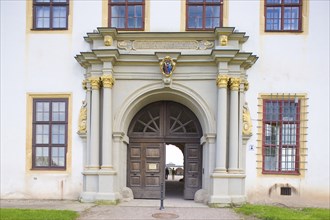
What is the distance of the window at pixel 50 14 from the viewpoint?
13109 mm

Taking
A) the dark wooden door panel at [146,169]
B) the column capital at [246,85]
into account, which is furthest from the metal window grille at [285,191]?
the dark wooden door panel at [146,169]

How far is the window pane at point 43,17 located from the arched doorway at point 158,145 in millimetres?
4176

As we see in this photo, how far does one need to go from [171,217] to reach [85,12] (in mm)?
6964

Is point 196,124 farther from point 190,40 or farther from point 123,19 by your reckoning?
point 123,19

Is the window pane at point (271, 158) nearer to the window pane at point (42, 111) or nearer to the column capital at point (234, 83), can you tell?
the column capital at point (234, 83)

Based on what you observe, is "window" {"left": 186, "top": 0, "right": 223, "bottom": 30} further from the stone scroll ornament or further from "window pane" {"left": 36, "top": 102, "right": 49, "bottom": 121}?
"window pane" {"left": 36, "top": 102, "right": 49, "bottom": 121}

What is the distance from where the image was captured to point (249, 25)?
1269 cm

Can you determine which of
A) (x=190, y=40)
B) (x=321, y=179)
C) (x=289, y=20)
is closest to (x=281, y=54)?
(x=289, y=20)

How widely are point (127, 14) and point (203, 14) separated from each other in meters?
2.41

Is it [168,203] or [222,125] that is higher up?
[222,125]

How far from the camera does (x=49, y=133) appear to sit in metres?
13.0

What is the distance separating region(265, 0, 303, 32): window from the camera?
12781mm

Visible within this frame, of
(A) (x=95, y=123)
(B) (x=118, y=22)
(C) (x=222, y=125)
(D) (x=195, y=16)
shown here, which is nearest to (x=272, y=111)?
(C) (x=222, y=125)

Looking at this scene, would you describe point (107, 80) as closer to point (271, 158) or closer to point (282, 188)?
point (271, 158)
